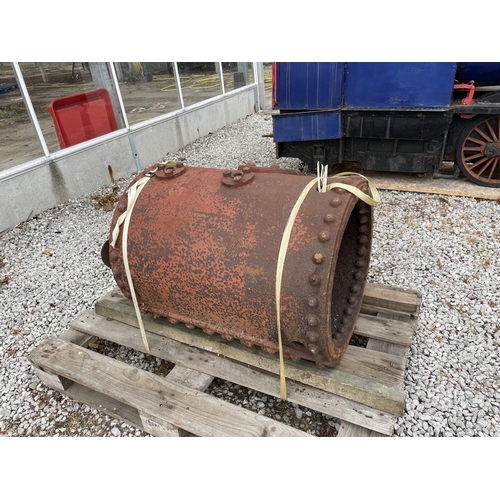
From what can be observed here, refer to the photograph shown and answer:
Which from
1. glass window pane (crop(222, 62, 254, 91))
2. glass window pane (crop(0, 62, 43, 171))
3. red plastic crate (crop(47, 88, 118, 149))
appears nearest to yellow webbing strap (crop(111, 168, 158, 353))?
glass window pane (crop(0, 62, 43, 171))

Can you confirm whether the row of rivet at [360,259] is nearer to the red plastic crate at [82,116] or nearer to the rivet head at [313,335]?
the rivet head at [313,335]

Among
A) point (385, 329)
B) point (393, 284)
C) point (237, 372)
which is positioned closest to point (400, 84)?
point (393, 284)

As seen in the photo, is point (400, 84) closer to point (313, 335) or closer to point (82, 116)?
point (313, 335)

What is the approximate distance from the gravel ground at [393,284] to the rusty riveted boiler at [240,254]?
58cm

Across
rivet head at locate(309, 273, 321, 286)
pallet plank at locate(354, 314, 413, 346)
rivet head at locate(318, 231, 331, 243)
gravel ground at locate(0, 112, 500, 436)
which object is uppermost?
rivet head at locate(318, 231, 331, 243)

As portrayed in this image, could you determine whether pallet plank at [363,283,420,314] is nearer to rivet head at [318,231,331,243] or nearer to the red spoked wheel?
rivet head at [318,231,331,243]

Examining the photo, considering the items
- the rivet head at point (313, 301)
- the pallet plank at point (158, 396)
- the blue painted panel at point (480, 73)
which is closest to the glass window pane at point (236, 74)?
the blue painted panel at point (480, 73)

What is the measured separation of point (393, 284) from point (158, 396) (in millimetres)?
2050

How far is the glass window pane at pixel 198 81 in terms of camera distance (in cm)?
715

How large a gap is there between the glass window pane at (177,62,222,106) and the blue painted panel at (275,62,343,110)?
316 cm

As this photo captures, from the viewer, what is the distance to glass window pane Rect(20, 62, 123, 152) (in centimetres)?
478

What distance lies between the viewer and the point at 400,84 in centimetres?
411

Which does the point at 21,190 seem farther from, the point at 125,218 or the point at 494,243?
the point at 494,243

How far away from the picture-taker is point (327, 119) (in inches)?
176
